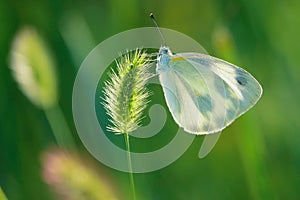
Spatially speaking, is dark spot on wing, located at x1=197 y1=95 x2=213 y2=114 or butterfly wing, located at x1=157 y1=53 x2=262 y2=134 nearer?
butterfly wing, located at x1=157 y1=53 x2=262 y2=134

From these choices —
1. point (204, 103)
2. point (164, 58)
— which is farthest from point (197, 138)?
point (164, 58)

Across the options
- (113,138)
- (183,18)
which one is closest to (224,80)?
(113,138)

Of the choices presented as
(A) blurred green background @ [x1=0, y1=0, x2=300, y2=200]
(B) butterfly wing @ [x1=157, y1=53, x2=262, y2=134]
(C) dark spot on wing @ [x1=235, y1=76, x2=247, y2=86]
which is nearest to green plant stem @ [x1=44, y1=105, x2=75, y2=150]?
(A) blurred green background @ [x1=0, y1=0, x2=300, y2=200]

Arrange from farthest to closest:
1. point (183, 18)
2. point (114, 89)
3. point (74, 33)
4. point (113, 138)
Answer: point (183, 18) < point (74, 33) < point (113, 138) < point (114, 89)

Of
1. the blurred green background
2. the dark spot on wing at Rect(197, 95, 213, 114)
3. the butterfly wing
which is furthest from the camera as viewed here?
the blurred green background

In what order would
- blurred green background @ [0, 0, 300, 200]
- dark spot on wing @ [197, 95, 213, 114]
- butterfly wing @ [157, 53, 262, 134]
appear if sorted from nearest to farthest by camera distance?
butterfly wing @ [157, 53, 262, 134] → dark spot on wing @ [197, 95, 213, 114] → blurred green background @ [0, 0, 300, 200]

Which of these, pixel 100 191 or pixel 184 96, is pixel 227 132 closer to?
pixel 184 96

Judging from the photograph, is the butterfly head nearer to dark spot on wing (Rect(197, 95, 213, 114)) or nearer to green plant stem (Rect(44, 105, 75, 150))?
dark spot on wing (Rect(197, 95, 213, 114))

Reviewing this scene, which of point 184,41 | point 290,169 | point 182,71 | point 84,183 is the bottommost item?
point 290,169
